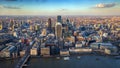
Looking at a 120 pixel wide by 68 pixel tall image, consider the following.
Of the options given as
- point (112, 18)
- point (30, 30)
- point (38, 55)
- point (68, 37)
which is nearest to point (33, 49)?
point (38, 55)

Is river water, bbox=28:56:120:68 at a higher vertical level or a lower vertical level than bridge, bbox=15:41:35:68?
lower

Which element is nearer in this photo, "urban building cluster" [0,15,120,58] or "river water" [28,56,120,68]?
"river water" [28,56,120,68]

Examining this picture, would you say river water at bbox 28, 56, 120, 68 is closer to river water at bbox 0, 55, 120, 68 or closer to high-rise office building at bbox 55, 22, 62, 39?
river water at bbox 0, 55, 120, 68

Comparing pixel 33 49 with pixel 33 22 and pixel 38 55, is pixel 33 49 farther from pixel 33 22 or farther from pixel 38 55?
pixel 33 22

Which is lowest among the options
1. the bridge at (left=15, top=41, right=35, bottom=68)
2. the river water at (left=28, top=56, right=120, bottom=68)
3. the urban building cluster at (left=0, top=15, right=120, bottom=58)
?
the river water at (left=28, top=56, right=120, bottom=68)

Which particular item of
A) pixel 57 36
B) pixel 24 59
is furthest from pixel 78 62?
pixel 57 36

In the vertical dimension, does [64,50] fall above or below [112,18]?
below

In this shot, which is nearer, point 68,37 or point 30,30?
point 30,30

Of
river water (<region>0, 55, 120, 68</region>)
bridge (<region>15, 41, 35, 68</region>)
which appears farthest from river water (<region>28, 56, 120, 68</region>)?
bridge (<region>15, 41, 35, 68</region>)

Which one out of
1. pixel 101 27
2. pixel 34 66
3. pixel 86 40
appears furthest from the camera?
pixel 86 40
